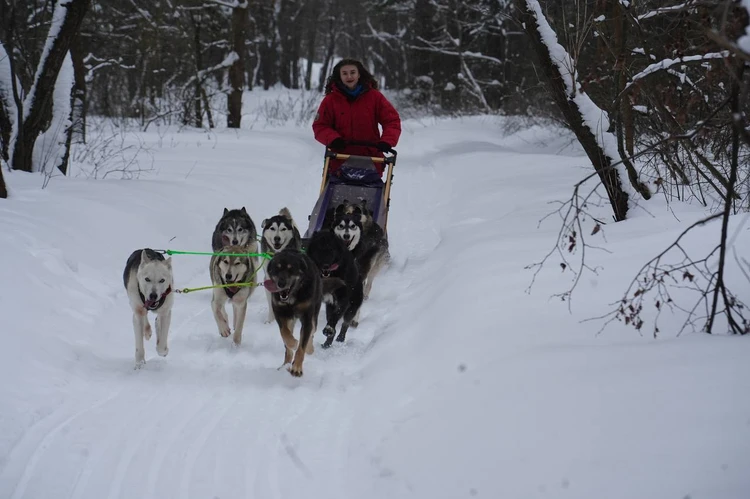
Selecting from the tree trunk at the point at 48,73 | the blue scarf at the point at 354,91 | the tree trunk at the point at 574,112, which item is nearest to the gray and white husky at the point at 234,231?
the blue scarf at the point at 354,91

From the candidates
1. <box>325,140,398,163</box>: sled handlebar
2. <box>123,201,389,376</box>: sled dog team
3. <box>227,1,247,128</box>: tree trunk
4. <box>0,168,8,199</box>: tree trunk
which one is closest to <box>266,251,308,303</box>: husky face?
<box>123,201,389,376</box>: sled dog team

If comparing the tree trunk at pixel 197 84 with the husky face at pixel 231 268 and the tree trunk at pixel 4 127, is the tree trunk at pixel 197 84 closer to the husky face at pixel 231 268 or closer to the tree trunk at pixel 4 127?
the tree trunk at pixel 4 127

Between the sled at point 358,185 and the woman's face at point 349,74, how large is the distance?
692 mm

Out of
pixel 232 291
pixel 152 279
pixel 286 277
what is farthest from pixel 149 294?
pixel 286 277

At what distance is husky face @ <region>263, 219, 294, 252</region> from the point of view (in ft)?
19.1

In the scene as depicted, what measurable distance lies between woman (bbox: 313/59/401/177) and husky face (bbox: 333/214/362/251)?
1203 millimetres

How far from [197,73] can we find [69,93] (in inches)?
390

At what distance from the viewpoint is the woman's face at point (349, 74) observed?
710cm

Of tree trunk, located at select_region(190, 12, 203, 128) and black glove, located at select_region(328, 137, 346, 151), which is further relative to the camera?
tree trunk, located at select_region(190, 12, 203, 128)

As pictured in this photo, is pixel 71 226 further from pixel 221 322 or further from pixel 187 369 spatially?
pixel 187 369

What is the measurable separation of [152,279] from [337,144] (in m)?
2.97

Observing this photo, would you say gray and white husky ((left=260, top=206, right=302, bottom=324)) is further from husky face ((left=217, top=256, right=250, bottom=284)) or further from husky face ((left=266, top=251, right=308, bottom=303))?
husky face ((left=266, top=251, right=308, bottom=303))

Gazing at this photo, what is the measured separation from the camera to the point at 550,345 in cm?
356

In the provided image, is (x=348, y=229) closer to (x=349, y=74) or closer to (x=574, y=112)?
(x=349, y=74)
